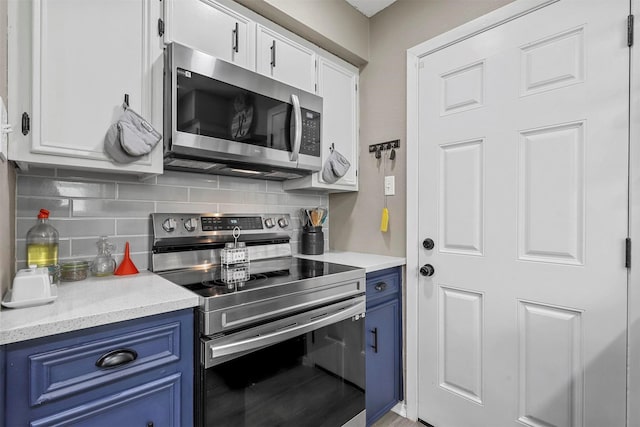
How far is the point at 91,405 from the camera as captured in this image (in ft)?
2.92

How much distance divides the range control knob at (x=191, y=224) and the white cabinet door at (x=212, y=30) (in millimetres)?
831

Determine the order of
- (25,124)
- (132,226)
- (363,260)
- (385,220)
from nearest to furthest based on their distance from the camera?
(25,124), (132,226), (363,260), (385,220)

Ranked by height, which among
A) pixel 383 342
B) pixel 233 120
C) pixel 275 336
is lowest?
pixel 383 342

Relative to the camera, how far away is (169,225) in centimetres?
157

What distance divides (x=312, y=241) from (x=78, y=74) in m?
1.47

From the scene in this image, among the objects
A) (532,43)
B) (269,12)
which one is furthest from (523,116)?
(269,12)

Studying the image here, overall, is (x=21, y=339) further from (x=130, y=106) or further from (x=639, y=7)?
(x=639, y=7)

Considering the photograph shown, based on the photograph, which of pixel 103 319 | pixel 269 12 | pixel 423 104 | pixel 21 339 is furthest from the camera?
pixel 423 104

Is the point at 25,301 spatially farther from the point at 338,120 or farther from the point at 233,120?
the point at 338,120

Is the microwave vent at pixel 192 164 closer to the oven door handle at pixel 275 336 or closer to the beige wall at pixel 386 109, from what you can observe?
the oven door handle at pixel 275 336

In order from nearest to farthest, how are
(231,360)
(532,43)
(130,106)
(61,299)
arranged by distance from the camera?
(61,299), (231,360), (130,106), (532,43)

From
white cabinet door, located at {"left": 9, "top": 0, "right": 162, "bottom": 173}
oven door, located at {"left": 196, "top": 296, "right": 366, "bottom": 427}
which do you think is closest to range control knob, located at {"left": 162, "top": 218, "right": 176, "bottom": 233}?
white cabinet door, located at {"left": 9, "top": 0, "right": 162, "bottom": 173}

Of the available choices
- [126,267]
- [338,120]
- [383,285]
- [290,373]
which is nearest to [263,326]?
[290,373]

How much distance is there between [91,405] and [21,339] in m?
0.28
